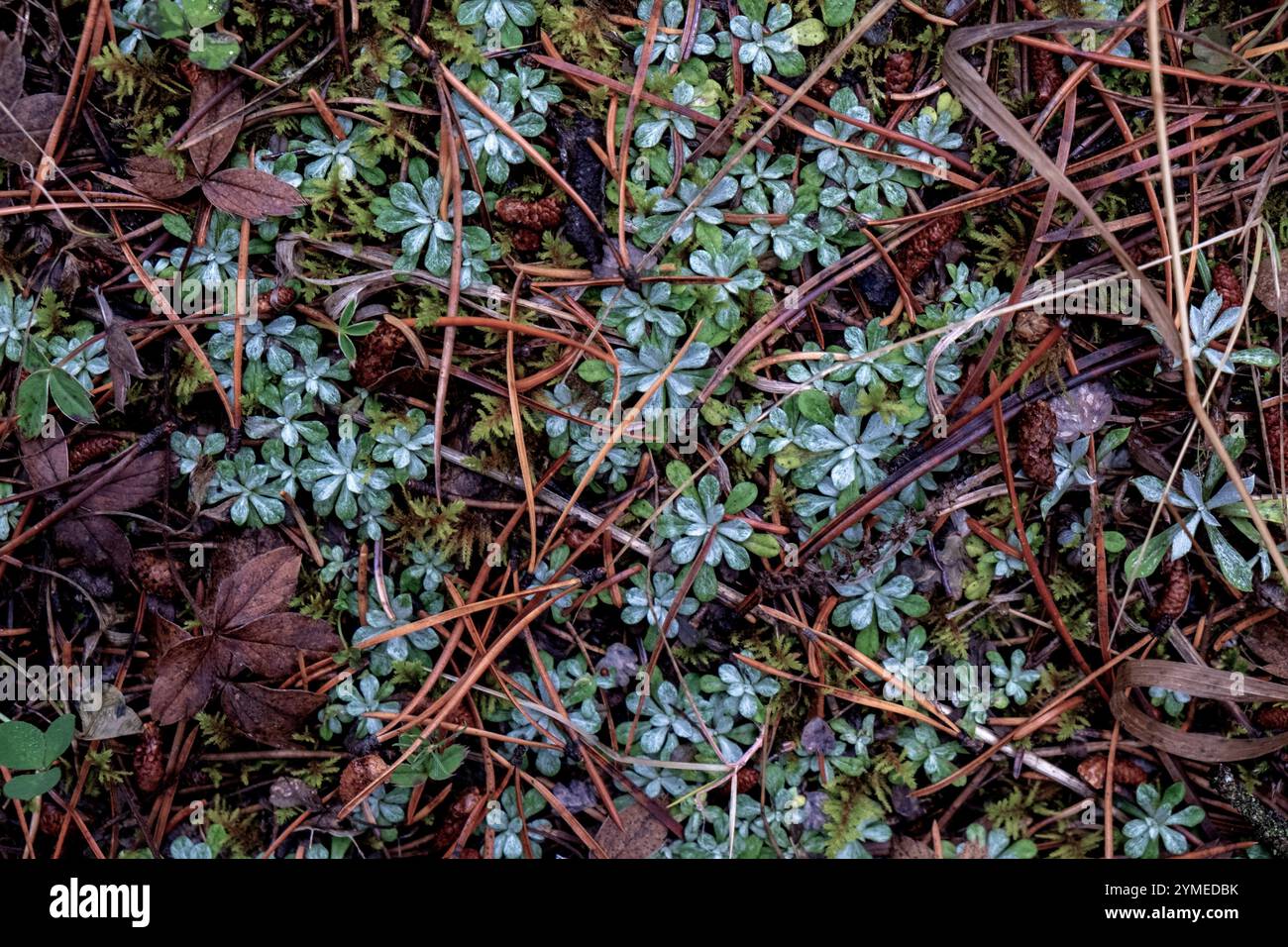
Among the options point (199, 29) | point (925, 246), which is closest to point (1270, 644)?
point (925, 246)

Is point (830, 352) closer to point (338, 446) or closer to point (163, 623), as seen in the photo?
point (338, 446)

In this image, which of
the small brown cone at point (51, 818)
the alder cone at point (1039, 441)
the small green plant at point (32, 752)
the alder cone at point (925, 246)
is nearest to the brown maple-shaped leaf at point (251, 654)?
the small green plant at point (32, 752)

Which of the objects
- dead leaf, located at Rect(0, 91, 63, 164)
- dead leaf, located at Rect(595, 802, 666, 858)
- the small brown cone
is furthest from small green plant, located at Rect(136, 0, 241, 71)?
dead leaf, located at Rect(595, 802, 666, 858)

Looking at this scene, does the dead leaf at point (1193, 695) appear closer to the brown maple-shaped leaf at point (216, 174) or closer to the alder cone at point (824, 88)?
the alder cone at point (824, 88)

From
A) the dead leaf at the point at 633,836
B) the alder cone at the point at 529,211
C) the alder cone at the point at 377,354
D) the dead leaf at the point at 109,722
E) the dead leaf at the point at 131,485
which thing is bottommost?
the dead leaf at the point at 633,836
